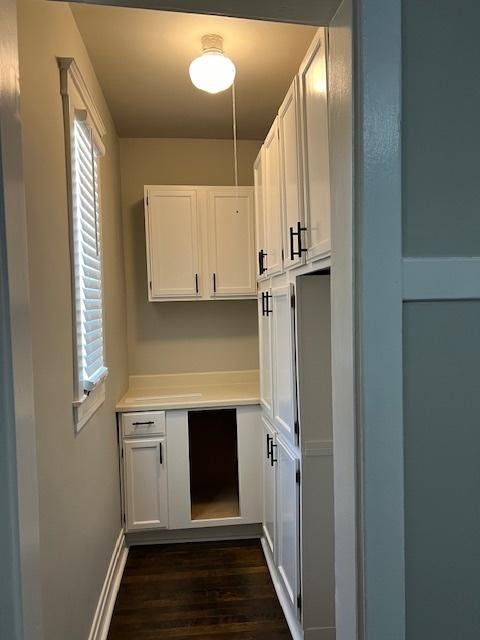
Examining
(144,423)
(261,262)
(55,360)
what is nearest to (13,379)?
(55,360)

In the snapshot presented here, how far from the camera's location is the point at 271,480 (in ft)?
7.84

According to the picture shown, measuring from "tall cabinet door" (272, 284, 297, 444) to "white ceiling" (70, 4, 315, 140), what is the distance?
120cm

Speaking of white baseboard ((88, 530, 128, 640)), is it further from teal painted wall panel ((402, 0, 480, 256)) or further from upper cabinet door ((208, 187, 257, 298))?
teal painted wall panel ((402, 0, 480, 256))

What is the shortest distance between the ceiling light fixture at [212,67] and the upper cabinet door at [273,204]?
324 mm

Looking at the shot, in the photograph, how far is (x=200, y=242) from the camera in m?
3.06

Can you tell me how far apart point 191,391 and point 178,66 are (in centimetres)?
205

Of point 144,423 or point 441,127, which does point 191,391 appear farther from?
point 441,127

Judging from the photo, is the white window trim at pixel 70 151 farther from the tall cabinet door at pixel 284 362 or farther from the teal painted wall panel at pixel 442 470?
the teal painted wall panel at pixel 442 470

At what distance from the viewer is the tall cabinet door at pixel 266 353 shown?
92.1 inches

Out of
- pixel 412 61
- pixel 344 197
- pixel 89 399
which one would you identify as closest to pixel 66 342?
pixel 89 399

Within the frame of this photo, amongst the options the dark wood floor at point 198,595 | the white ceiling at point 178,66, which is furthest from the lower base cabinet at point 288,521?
the white ceiling at point 178,66

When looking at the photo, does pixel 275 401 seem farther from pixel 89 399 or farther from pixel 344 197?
pixel 344 197

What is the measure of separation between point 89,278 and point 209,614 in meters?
1.75

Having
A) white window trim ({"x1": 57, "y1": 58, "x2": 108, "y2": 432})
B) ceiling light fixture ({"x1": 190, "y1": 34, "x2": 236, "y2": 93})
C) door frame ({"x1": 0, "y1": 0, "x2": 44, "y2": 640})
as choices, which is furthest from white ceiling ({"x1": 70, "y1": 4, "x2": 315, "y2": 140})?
door frame ({"x1": 0, "y1": 0, "x2": 44, "y2": 640})
